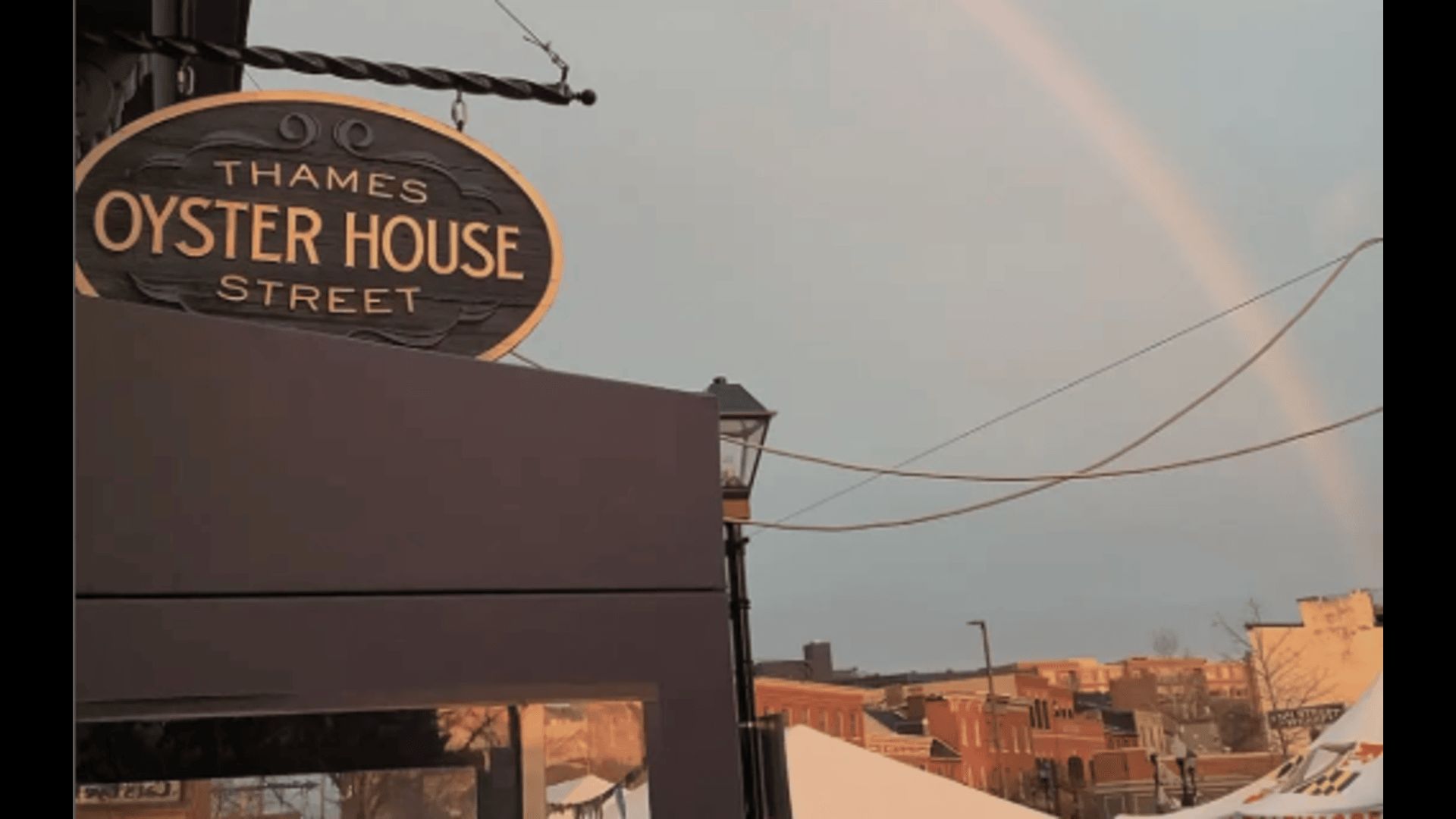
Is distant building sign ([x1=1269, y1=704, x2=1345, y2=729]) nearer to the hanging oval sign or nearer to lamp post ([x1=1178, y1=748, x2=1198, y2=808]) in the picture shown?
lamp post ([x1=1178, y1=748, x2=1198, y2=808])

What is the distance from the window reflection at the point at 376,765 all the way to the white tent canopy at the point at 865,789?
548 centimetres

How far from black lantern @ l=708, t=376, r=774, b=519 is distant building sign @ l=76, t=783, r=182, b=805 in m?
2.07

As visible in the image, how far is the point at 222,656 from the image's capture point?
52.3 inches

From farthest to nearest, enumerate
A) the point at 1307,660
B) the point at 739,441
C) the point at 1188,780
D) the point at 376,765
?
the point at 1307,660, the point at 1188,780, the point at 739,441, the point at 376,765

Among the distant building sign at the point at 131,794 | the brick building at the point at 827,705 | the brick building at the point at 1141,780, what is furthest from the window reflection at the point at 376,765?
the brick building at the point at 1141,780

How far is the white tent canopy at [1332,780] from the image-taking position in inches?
319

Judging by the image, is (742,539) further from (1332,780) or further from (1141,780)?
(1141,780)

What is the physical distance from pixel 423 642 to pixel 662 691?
0.31 metres

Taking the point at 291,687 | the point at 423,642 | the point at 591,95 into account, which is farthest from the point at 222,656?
the point at 591,95

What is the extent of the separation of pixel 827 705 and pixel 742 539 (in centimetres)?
2186

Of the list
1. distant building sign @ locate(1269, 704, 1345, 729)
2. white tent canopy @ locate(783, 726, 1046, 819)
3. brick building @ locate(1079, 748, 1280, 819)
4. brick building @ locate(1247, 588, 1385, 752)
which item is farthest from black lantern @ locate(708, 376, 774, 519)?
brick building @ locate(1079, 748, 1280, 819)

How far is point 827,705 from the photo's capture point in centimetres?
2448

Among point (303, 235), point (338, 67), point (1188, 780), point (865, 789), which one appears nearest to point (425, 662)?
point (303, 235)
